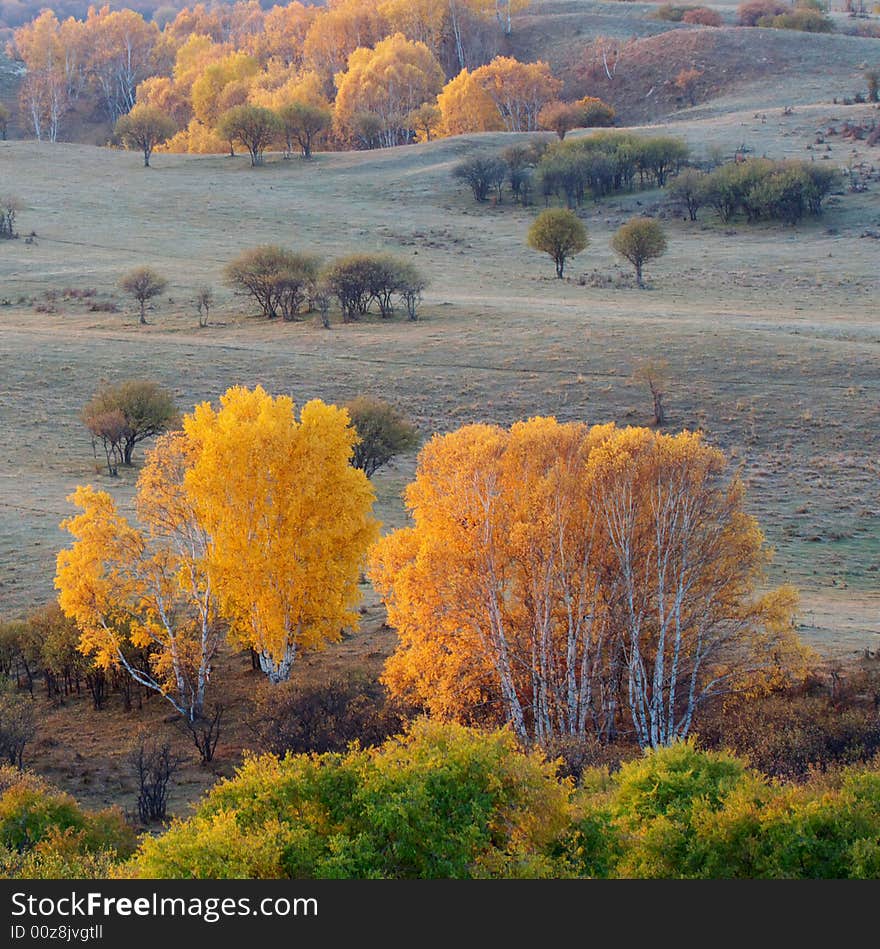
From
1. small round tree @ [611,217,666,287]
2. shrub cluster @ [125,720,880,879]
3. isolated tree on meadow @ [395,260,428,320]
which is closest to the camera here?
shrub cluster @ [125,720,880,879]

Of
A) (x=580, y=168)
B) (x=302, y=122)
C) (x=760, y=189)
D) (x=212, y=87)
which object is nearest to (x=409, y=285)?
(x=760, y=189)

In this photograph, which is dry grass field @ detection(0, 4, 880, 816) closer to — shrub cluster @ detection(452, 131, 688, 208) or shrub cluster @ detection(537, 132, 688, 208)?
shrub cluster @ detection(452, 131, 688, 208)

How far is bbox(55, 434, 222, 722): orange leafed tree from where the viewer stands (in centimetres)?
3278

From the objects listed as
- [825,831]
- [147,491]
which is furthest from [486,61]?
[825,831]

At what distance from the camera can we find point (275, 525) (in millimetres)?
34281

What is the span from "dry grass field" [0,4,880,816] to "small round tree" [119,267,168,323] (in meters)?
1.27

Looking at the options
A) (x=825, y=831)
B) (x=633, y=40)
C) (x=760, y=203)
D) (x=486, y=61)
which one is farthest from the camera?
(x=486, y=61)

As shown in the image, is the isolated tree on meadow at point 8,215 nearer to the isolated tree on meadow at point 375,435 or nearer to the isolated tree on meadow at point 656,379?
the isolated tree on meadow at point 375,435

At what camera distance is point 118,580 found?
3334 centimetres

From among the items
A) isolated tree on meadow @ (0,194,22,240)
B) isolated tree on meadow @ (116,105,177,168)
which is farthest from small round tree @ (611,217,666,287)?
isolated tree on meadow @ (116,105,177,168)

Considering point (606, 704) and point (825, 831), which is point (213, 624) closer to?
point (606, 704)

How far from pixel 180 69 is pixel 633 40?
242ft

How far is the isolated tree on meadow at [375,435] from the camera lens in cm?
4809

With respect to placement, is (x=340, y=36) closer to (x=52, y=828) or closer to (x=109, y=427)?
(x=109, y=427)
